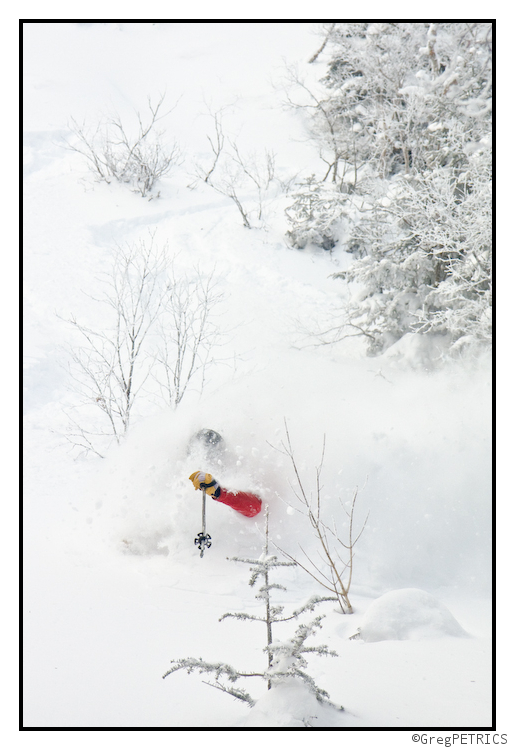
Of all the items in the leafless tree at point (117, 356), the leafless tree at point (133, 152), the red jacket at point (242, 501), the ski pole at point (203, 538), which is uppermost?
the leafless tree at point (133, 152)

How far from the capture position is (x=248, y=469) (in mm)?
6664

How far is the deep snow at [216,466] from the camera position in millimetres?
3498

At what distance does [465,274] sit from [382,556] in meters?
4.68

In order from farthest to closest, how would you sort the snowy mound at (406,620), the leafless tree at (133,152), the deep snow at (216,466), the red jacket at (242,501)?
the leafless tree at (133,152) → the red jacket at (242,501) → the snowy mound at (406,620) → the deep snow at (216,466)

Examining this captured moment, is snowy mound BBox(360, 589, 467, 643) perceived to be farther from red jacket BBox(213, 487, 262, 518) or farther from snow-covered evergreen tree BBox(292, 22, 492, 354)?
snow-covered evergreen tree BBox(292, 22, 492, 354)

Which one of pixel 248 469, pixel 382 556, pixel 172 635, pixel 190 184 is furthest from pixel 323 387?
pixel 190 184

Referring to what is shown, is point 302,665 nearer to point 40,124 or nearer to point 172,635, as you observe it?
point 172,635

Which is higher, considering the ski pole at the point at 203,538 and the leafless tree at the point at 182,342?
the leafless tree at the point at 182,342

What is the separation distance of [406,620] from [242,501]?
2.35 meters

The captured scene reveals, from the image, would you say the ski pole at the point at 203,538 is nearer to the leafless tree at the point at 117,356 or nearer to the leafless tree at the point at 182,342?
the leafless tree at the point at 117,356

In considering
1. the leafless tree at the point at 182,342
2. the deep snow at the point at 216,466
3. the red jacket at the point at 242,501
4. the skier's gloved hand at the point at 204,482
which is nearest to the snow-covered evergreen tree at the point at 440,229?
the deep snow at the point at 216,466

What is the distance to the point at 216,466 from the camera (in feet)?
22.0

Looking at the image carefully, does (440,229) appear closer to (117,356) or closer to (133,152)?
(117,356)
